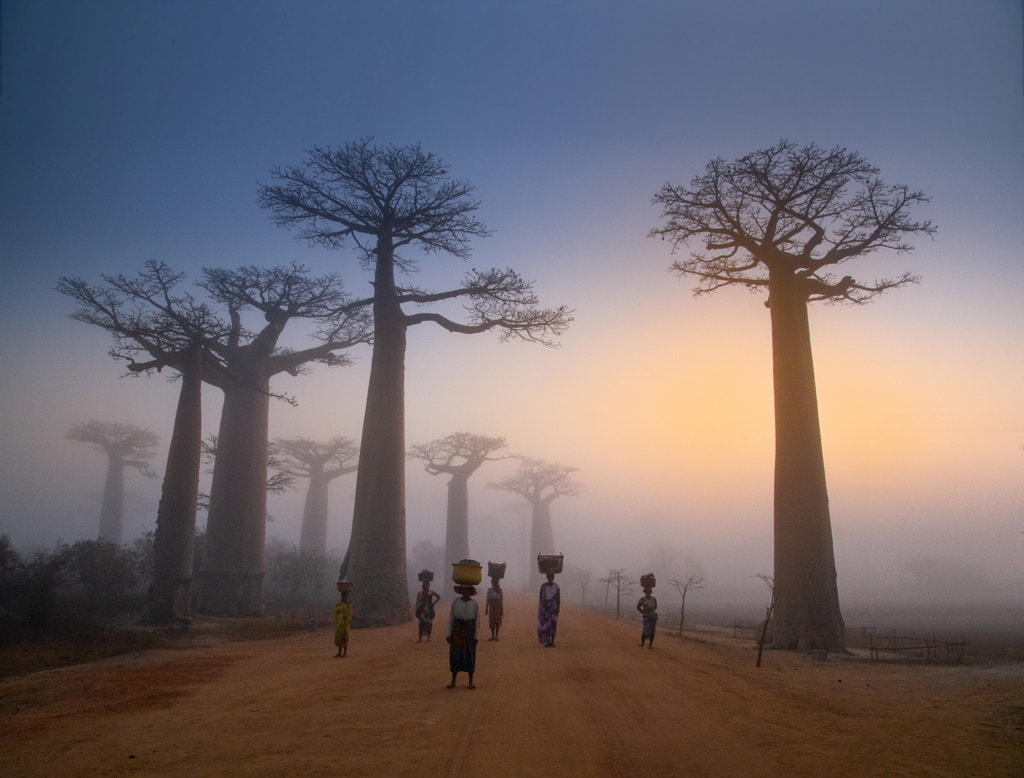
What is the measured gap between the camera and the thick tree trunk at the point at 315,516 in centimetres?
3631

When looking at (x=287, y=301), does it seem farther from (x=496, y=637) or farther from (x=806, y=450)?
(x=806, y=450)

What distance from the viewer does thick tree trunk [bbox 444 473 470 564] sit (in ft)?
118

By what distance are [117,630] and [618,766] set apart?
39.0 feet

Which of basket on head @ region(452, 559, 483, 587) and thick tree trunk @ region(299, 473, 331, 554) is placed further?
thick tree trunk @ region(299, 473, 331, 554)

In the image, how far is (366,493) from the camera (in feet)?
49.1

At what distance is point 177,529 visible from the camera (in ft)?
45.0

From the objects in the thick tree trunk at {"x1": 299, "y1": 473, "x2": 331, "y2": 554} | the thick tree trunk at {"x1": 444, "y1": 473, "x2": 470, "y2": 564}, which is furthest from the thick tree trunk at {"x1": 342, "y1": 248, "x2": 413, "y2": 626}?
the thick tree trunk at {"x1": 299, "y1": 473, "x2": 331, "y2": 554}

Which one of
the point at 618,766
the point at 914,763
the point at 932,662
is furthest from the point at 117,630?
the point at 932,662

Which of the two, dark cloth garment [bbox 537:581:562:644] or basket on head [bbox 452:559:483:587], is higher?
basket on head [bbox 452:559:483:587]

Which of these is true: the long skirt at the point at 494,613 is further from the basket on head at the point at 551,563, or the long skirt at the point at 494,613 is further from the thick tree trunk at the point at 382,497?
the thick tree trunk at the point at 382,497

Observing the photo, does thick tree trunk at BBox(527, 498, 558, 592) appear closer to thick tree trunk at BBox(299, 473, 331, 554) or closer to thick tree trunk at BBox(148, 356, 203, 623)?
thick tree trunk at BBox(299, 473, 331, 554)

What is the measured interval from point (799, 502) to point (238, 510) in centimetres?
1521

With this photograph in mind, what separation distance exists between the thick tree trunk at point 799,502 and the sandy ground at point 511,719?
269cm

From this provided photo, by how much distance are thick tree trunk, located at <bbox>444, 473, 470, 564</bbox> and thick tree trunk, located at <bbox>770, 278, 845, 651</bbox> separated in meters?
25.2
